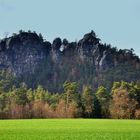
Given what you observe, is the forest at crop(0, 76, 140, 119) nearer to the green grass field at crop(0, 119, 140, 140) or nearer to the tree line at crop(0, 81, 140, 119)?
the tree line at crop(0, 81, 140, 119)

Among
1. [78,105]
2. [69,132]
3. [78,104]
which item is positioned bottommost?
[69,132]

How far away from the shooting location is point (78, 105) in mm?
103812

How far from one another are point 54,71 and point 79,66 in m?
11.0

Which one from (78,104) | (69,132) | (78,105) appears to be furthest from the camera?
(78,104)

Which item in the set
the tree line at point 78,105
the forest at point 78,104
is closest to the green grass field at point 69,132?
the tree line at point 78,105

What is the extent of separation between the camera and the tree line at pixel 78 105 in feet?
335

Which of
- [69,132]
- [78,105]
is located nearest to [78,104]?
[78,105]

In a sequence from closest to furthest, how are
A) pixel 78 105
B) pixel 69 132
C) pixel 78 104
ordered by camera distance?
pixel 69 132, pixel 78 105, pixel 78 104

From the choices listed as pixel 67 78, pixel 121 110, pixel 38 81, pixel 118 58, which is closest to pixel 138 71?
pixel 118 58

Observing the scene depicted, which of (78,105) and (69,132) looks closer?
(69,132)

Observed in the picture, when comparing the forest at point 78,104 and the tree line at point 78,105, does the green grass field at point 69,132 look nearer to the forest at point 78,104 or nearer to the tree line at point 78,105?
the tree line at point 78,105

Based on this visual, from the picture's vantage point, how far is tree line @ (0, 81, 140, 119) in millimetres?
102188

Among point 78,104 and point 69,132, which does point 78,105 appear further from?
point 69,132

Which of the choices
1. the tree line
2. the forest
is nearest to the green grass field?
the tree line
